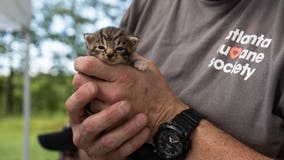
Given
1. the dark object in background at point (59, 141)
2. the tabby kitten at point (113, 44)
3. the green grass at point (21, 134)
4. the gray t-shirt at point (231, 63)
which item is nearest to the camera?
the gray t-shirt at point (231, 63)

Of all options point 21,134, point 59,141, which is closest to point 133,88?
point 59,141

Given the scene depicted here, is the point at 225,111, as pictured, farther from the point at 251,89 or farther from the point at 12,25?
the point at 12,25

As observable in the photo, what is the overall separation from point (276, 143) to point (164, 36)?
58 cm

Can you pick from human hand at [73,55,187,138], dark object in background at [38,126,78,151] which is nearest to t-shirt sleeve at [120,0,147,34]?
human hand at [73,55,187,138]

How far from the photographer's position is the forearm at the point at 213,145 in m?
1.29

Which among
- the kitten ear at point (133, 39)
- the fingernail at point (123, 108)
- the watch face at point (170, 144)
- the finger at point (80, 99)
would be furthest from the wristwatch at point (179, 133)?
the kitten ear at point (133, 39)

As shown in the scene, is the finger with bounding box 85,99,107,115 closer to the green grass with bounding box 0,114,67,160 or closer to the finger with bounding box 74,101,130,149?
the finger with bounding box 74,101,130,149

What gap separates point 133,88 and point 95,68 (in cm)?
13

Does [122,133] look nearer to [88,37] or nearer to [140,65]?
[140,65]

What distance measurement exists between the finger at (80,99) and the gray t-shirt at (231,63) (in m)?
0.32

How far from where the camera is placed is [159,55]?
1628mm

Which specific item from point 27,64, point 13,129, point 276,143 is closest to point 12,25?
point 27,64

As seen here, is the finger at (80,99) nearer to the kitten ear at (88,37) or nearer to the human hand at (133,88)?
the human hand at (133,88)

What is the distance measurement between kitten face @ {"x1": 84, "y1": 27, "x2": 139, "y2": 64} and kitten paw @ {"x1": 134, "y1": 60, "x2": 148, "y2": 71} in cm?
12
